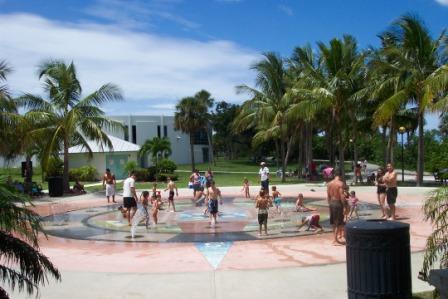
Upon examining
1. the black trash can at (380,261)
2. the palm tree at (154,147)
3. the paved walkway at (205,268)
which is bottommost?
the paved walkway at (205,268)

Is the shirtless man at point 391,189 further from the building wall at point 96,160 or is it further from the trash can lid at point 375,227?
the building wall at point 96,160

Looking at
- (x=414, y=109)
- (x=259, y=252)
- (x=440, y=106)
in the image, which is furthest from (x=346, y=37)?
(x=259, y=252)

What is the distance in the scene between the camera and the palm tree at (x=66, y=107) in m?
28.3

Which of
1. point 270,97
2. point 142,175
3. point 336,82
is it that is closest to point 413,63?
point 336,82

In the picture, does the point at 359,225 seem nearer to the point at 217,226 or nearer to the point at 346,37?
the point at 217,226

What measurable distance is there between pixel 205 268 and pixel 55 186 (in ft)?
66.5

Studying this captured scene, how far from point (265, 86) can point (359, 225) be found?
105 ft

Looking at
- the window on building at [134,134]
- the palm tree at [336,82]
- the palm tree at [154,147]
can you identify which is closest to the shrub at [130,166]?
the palm tree at [154,147]

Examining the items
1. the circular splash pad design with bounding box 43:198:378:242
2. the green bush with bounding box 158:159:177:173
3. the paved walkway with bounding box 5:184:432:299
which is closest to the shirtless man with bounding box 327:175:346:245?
the paved walkway with bounding box 5:184:432:299

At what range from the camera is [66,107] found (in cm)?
2902

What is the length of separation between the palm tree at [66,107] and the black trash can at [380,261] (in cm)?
2362

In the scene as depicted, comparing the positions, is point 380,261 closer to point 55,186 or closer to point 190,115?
point 55,186

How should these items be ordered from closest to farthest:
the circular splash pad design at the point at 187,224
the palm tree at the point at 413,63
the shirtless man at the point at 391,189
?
the circular splash pad design at the point at 187,224 < the shirtless man at the point at 391,189 < the palm tree at the point at 413,63

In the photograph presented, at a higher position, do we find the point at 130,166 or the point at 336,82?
the point at 336,82
